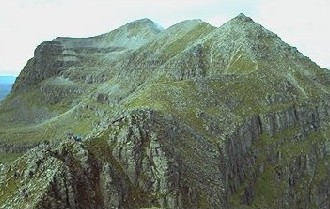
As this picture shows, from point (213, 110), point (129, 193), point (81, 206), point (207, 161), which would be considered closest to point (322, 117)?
point (213, 110)

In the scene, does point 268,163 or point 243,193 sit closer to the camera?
point 243,193

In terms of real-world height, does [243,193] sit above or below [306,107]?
below

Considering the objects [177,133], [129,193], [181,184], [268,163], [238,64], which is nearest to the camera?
[129,193]

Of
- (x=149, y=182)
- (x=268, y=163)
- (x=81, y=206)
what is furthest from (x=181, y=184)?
(x=268, y=163)

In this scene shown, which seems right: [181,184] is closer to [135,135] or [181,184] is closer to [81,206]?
[135,135]

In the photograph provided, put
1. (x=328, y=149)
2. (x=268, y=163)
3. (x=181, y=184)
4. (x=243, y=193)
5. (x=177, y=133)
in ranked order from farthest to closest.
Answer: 1. (x=328, y=149)
2. (x=268, y=163)
3. (x=243, y=193)
4. (x=177, y=133)
5. (x=181, y=184)

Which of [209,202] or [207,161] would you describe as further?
[207,161]

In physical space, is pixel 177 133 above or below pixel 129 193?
above

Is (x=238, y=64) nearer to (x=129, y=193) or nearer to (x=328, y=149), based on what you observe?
(x=328, y=149)

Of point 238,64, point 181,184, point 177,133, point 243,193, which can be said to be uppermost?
point 238,64
